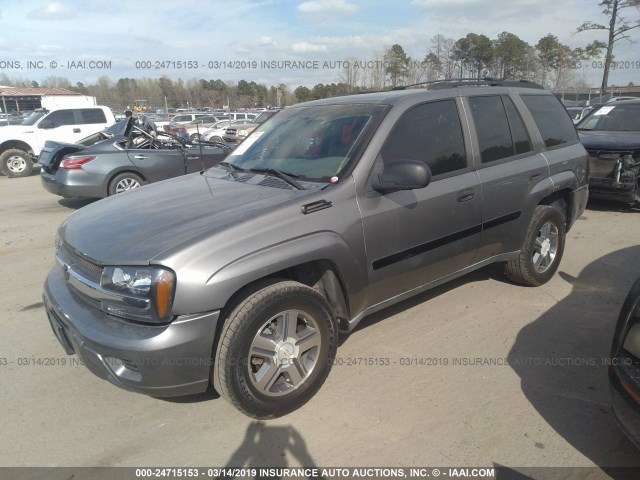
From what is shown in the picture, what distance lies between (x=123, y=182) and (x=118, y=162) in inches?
14.6

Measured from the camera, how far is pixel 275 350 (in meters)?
2.69

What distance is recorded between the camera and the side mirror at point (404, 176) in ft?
9.51

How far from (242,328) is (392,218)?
1266 millimetres

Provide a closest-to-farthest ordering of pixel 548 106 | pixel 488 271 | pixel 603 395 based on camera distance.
A: pixel 603 395 → pixel 548 106 → pixel 488 271

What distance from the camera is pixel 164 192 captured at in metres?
3.45

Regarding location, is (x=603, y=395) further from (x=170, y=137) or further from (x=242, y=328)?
(x=170, y=137)

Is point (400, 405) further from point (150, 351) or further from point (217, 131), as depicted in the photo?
point (217, 131)

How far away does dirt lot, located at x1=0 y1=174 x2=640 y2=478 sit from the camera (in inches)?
99.0

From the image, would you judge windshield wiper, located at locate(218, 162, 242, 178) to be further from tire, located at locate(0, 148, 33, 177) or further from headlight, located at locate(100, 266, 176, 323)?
tire, located at locate(0, 148, 33, 177)


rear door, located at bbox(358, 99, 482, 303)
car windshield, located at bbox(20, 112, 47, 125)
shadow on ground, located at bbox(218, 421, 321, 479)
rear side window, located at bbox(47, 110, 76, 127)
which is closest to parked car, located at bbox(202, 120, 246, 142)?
rear side window, located at bbox(47, 110, 76, 127)

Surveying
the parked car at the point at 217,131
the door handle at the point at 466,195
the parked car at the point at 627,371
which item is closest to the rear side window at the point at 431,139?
the door handle at the point at 466,195

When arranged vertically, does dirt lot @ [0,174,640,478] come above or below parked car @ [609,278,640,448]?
below

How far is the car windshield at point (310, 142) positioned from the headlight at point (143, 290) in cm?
123

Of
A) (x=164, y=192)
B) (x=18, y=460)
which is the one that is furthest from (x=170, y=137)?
(x=18, y=460)
